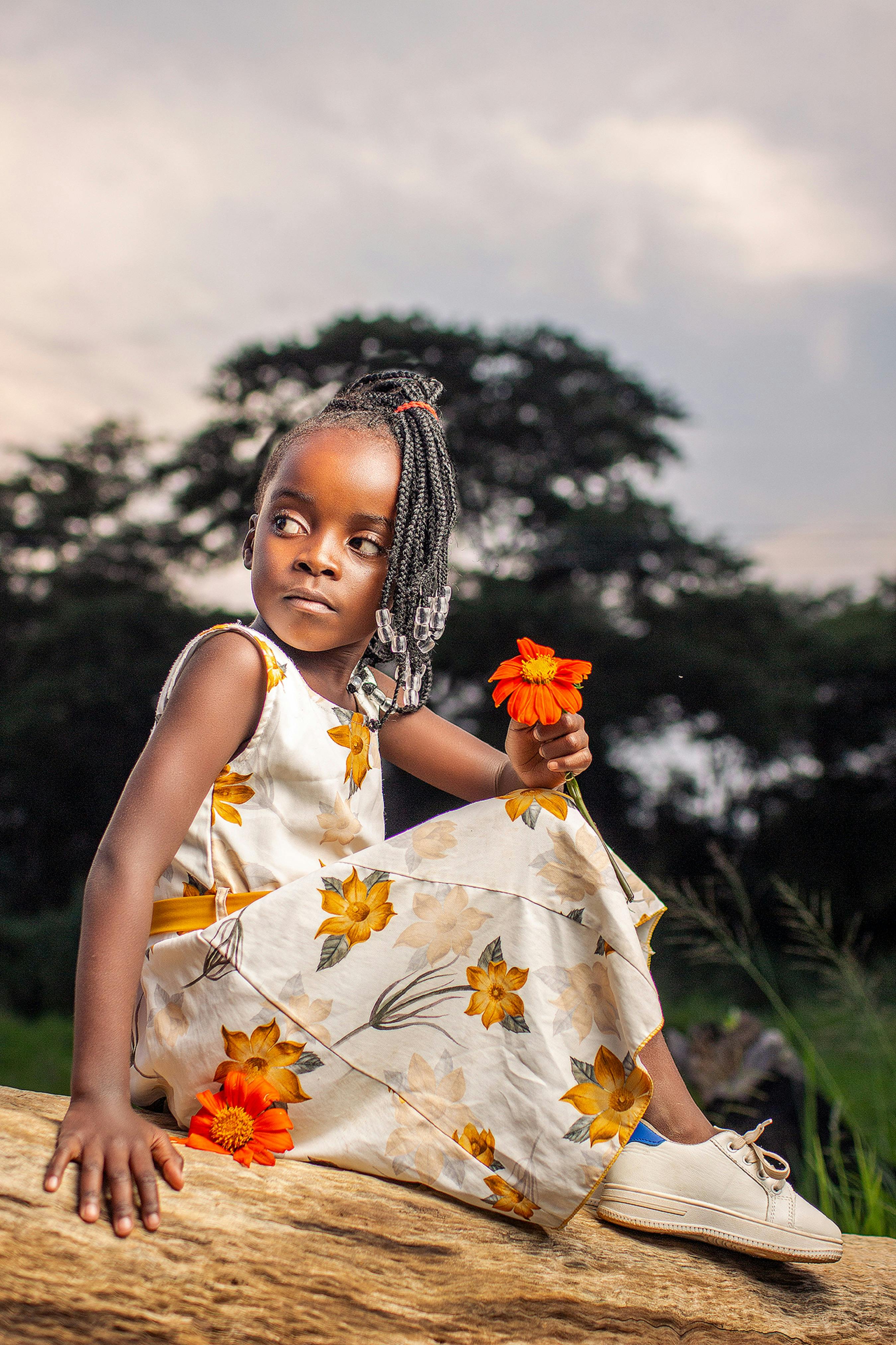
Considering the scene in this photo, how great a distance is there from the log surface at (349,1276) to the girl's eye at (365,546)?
0.95m

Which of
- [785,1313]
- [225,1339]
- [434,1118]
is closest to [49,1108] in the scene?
[225,1339]

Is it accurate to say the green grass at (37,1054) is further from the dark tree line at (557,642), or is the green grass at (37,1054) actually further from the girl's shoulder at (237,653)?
the girl's shoulder at (237,653)

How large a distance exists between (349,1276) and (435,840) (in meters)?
0.58

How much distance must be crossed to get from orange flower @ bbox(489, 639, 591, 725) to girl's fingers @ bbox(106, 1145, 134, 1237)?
80 cm

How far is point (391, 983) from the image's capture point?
1507 mm

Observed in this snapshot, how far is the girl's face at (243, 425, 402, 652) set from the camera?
68.9 inches

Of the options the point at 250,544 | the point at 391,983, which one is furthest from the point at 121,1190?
the point at 250,544

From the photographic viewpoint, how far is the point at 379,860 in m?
1.55

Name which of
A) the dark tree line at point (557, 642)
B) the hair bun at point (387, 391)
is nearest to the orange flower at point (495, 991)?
the hair bun at point (387, 391)

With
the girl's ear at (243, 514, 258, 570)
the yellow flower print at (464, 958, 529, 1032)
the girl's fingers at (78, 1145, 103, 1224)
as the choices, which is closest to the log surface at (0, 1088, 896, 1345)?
the girl's fingers at (78, 1145, 103, 1224)

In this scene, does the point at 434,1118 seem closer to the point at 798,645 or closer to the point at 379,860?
the point at 379,860

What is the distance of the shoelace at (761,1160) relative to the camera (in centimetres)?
156

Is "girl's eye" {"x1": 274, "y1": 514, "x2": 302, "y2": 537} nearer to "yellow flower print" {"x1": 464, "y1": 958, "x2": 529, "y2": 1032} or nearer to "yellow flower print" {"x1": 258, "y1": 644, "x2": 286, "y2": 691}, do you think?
"yellow flower print" {"x1": 258, "y1": 644, "x2": 286, "y2": 691}

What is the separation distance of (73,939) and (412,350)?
7838 mm
